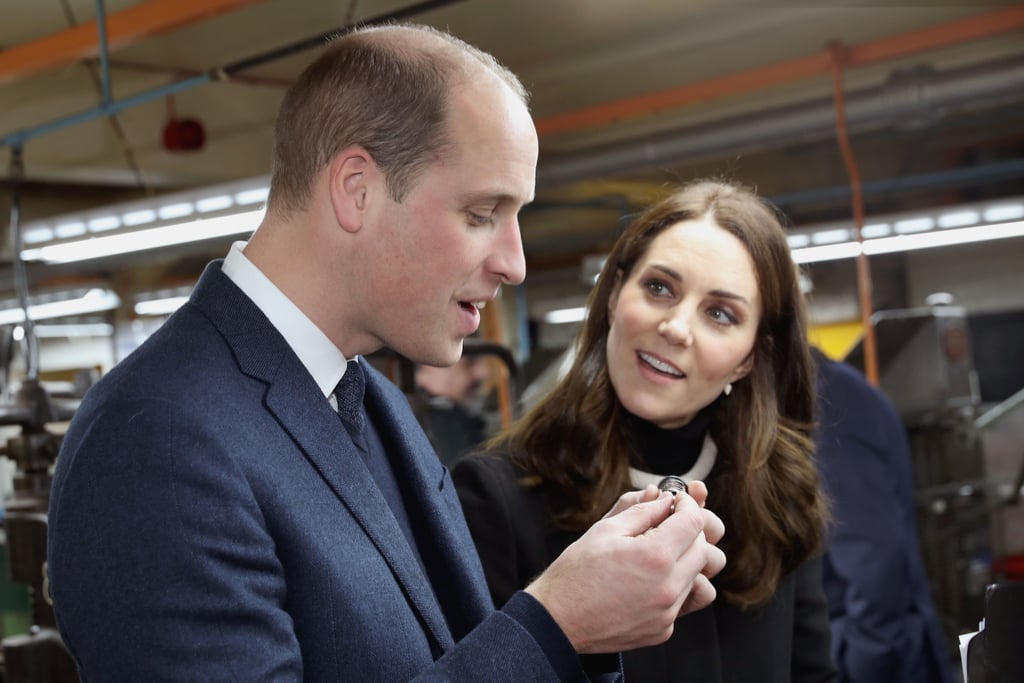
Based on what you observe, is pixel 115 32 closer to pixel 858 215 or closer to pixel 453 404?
pixel 453 404

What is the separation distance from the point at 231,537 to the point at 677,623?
1.06 meters

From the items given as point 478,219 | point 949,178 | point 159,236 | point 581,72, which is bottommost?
point 478,219

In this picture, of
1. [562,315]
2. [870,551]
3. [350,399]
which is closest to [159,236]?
[870,551]

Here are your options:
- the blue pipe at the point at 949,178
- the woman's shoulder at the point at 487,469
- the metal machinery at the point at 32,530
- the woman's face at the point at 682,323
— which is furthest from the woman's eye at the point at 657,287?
the blue pipe at the point at 949,178

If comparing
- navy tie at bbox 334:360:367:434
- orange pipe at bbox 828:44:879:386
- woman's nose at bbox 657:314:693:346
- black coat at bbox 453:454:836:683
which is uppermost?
orange pipe at bbox 828:44:879:386

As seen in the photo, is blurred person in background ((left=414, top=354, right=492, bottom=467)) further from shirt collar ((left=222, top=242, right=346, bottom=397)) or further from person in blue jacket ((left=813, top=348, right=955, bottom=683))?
shirt collar ((left=222, top=242, right=346, bottom=397))

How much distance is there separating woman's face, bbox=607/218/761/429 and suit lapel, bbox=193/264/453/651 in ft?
2.63

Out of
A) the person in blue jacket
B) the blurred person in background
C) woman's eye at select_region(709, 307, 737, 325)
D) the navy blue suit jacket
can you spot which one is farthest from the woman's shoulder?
the blurred person in background

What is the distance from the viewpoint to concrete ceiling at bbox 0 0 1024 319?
17.6 ft

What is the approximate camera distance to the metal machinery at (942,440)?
17.5 feet

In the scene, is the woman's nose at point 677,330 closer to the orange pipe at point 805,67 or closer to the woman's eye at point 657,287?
the woman's eye at point 657,287

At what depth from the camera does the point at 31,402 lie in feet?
8.48

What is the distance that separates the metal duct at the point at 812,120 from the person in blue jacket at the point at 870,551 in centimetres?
281

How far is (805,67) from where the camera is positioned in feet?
19.1
